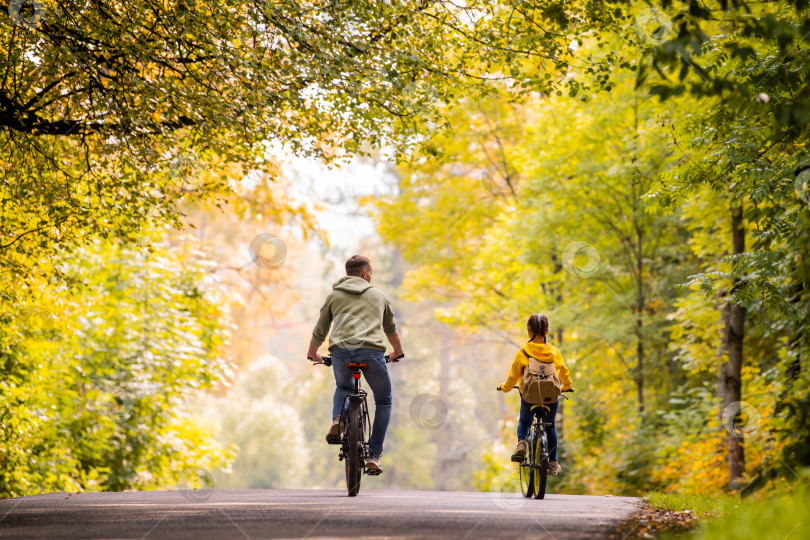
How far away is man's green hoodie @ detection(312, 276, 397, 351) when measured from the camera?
781cm

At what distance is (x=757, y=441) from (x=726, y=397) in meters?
0.79

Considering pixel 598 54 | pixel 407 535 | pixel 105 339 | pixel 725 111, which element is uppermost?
pixel 598 54

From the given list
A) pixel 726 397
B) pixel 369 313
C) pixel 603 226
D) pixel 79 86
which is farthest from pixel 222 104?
pixel 603 226

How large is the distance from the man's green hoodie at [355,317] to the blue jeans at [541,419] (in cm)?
147

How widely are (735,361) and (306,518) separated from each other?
29.4 ft

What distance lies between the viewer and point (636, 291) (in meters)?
17.9

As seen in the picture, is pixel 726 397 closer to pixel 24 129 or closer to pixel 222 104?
pixel 222 104

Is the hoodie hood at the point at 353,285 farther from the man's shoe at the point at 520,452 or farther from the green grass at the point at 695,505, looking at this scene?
the green grass at the point at 695,505

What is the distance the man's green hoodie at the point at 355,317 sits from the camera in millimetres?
7809

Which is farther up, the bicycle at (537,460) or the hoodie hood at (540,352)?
the hoodie hood at (540,352)

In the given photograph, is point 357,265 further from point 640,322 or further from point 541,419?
point 640,322

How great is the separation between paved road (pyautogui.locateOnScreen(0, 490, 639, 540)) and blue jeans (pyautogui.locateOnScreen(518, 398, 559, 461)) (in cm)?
53

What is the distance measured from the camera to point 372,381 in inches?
Answer: 311

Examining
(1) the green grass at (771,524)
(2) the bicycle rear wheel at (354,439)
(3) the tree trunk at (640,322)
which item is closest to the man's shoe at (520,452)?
(2) the bicycle rear wheel at (354,439)
